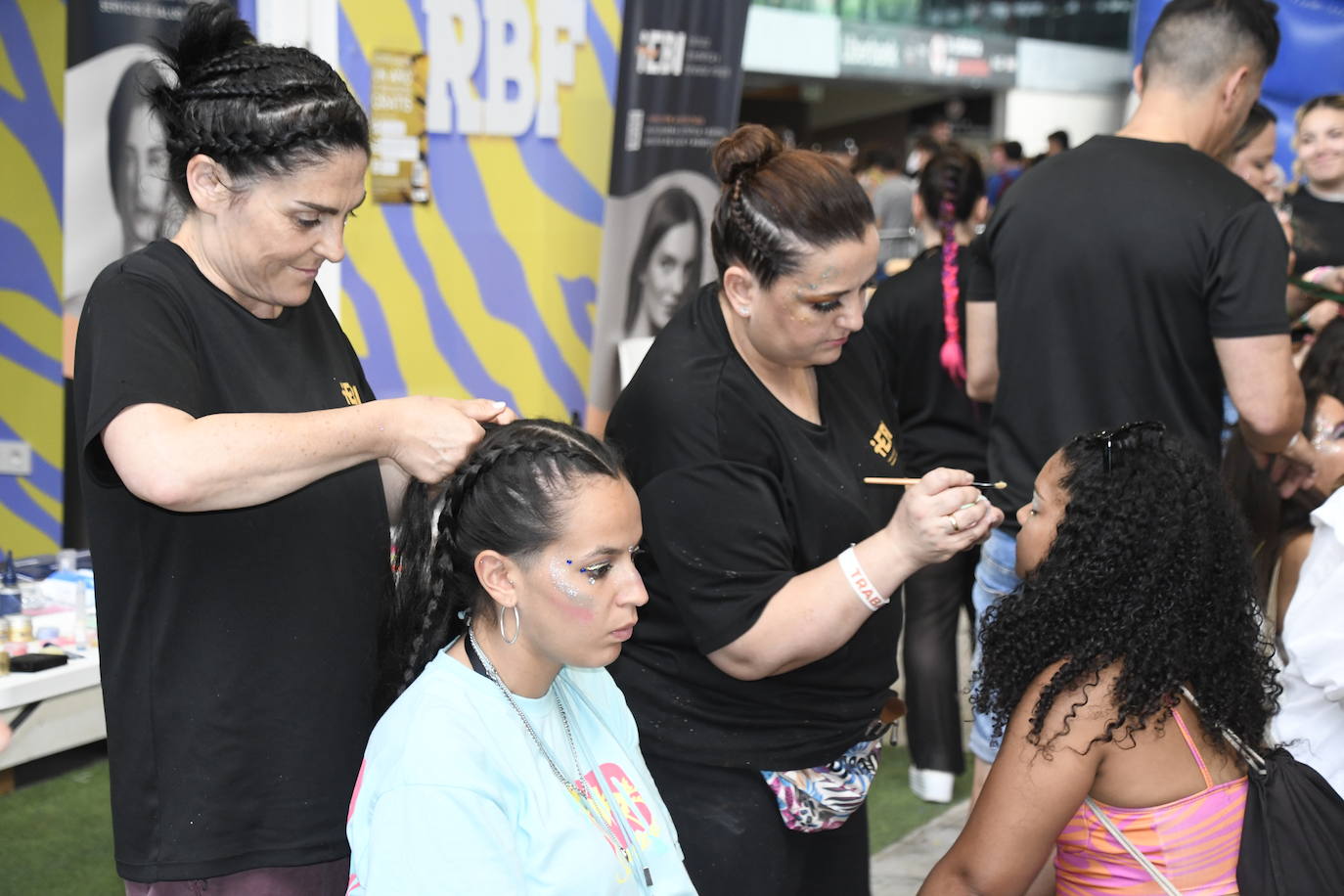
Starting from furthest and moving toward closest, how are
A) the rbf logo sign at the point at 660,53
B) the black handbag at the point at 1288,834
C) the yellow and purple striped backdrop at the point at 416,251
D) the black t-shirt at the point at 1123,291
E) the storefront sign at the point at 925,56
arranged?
the storefront sign at the point at 925,56 → the rbf logo sign at the point at 660,53 → the yellow and purple striped backdrop at the point at 416,251 → the black t-shirt at the point at 1123,291 → the black handbag at the point at 1288,834

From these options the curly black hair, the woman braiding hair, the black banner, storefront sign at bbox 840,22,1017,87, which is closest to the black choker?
the curly black hair

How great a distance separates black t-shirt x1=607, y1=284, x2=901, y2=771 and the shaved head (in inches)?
38.7

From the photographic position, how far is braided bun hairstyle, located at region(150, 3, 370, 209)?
→ 4.61 ft

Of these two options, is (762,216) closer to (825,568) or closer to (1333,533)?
(825,568)

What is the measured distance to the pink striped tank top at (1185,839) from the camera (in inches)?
63.8

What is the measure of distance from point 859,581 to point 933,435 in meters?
1.91

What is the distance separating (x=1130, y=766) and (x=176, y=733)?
110 centimetres

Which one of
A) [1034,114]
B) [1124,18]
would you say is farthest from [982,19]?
[1124,18]

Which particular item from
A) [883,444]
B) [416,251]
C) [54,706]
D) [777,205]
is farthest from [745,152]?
[416,251]

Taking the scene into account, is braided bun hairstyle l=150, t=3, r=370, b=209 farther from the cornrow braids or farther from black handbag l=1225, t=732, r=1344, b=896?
black handbag l=1225, t=732, r=1344, b=896

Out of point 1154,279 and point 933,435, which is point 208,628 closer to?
point 1154,279

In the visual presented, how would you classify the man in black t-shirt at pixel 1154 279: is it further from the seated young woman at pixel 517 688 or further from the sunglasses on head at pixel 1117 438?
the seated young woman at pixel 517 688

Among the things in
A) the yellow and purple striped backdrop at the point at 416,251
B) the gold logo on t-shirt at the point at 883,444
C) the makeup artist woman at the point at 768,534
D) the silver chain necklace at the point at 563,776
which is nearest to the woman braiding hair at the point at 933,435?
the yellow and purple striped backdrop at the point at 416,251

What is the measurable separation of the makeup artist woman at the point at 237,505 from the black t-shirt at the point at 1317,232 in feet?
10.9
